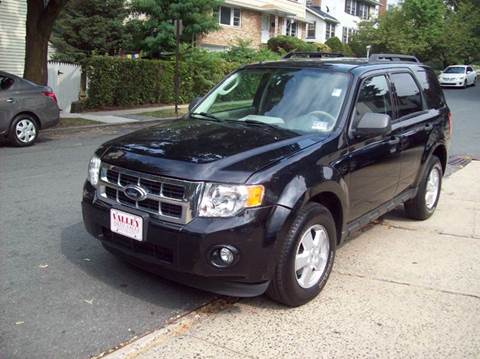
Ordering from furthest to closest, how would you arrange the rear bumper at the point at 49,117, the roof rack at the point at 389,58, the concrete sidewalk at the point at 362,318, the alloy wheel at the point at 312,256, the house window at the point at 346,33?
the house window at the point at 346,33
the rear bumper at the point at 49,117
the roof rack at the point at 389,58
the alloy wheel at the point at 312,256
the concrete sidewalk at the point at 362,318

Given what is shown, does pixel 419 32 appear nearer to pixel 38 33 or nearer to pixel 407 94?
pixel 38 33

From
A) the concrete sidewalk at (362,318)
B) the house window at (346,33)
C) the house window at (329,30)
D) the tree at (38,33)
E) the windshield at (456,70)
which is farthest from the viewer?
the house window at (346,33)

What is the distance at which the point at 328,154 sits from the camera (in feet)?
13.4

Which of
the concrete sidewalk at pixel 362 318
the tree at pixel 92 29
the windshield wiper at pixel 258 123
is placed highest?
the tree at pixel 92 29

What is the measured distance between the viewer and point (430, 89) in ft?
20.5

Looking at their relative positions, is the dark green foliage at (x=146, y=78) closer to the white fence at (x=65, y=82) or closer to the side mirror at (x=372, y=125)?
the white fence at (x=65, y=82)

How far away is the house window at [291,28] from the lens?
43.0 meters

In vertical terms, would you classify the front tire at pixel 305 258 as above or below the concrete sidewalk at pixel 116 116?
below

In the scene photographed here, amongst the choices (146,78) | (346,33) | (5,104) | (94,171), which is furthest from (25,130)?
(346,33)

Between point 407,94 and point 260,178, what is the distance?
2776 mm

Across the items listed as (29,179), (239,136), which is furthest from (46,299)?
(29,179)

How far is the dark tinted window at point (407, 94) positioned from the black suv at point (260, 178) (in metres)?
0.06

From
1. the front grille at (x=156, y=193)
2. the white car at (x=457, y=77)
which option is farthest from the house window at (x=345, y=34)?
the front grille at (x=156, y=193)

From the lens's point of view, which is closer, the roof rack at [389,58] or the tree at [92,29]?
the roof rack at [389,58]
